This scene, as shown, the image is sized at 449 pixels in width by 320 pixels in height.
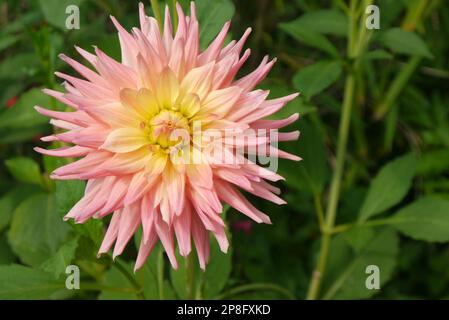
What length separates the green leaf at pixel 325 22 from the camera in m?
1.36

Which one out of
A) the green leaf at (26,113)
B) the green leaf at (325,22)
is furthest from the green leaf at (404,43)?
the green leaf at (26,113)

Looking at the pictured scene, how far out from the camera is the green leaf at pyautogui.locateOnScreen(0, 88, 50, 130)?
133cm

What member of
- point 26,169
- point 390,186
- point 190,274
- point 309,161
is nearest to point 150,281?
point 190,274

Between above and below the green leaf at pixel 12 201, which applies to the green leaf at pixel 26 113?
above

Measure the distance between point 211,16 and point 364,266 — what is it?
694 mm

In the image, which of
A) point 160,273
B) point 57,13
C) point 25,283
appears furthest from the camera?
point 57,13

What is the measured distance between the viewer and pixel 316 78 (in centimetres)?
118

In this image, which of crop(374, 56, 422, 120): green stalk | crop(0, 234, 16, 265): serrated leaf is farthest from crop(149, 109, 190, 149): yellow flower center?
crop(374, 56, 422, 120): green stalk

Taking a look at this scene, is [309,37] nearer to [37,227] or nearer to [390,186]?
[390,186]

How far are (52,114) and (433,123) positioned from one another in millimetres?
1273

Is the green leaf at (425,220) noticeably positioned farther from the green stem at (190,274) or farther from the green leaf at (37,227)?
Result: the green leaf at (37,227)

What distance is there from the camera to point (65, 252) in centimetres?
93

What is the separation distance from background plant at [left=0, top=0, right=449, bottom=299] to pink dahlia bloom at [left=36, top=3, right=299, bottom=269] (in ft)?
0.38
